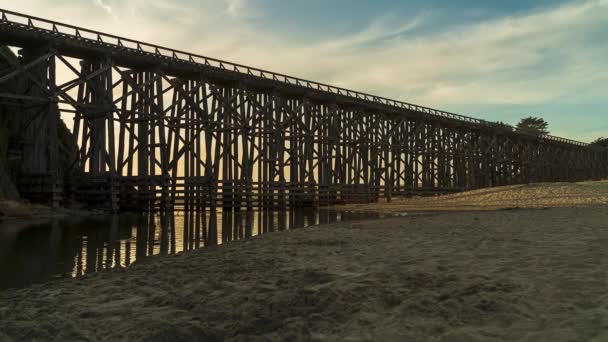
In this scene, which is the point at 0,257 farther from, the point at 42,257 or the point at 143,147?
the point at 143,147

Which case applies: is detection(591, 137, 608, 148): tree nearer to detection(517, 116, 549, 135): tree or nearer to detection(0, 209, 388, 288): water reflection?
detection(517, 116, 549, 135): tree

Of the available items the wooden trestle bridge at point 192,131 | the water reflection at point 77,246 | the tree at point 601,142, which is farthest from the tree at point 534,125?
the water reflection at point 77,246

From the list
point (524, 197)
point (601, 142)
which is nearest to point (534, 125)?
point (601, 142)

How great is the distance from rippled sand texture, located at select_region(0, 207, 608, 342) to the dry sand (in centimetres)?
1

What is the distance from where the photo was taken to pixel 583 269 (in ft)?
15.2

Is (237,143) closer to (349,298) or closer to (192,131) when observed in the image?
(192,131)

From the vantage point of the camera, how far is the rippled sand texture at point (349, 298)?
344 centimetres

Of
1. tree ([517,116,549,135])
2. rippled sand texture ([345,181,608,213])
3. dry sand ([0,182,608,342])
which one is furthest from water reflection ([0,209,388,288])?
tree ([517,116,549,135])

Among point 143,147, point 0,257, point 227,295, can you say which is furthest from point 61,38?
point 227,295

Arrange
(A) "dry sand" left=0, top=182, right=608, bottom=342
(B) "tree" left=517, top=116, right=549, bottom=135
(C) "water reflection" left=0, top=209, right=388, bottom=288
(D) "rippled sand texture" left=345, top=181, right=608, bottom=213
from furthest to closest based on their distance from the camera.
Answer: (B) "tree" left=517, top=116, right=549, bottom=135 → (D) "rippled sand texture" left=345, top=181, right=608, bottom=213 → (C) "water reflection" left=0, top=209, right=388, bottom=288 → (A) "dry sand" left=0, top=182, right=608, bottom=342

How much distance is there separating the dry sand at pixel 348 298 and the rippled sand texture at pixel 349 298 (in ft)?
0.04

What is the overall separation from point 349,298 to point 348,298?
10 mm

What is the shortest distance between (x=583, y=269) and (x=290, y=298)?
3.03 metres

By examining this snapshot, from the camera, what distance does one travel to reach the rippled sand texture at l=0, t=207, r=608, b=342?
344 cm
